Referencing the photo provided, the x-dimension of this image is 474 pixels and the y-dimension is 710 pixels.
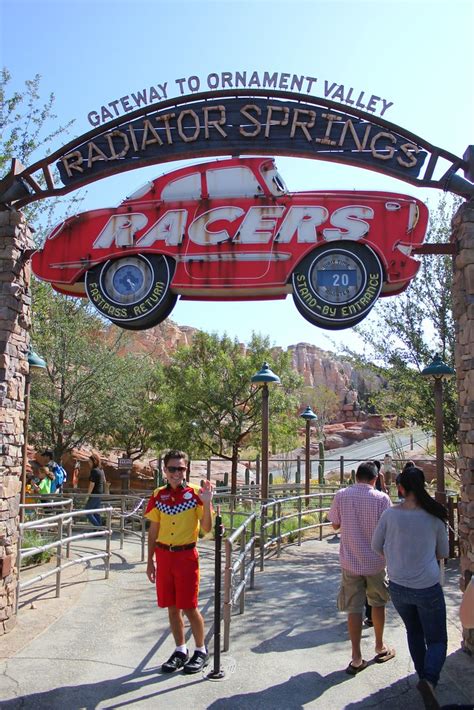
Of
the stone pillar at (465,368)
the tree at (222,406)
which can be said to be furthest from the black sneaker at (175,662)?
the tree at (222,406)

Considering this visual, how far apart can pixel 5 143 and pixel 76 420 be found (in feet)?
29.7

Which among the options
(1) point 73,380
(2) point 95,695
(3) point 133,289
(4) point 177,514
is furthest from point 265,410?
(1) point 73,380

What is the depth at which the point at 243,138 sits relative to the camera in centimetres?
686

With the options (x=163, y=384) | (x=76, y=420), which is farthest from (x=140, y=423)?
(x=76, y=420)

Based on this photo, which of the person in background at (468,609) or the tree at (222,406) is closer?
the person in background at (468,609)

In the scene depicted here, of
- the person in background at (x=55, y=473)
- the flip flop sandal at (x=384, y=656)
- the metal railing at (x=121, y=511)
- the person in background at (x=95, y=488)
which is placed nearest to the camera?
the flip flop sandal at (x=384, y=656)

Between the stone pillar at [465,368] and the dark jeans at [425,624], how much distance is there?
3.54ft

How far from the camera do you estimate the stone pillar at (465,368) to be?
5.28 meters

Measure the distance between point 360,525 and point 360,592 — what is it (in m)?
0.51

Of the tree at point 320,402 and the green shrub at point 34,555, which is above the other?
the tree at point 320,402

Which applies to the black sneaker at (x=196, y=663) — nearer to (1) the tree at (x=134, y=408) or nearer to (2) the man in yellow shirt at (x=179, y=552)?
(2) the man in yellow shirt at (x=179, y=552)

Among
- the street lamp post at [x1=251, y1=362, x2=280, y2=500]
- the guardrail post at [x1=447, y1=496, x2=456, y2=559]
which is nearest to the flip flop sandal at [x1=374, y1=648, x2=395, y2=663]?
the guardrail post at [x1=447, y1=496, x2=456, y2=559]

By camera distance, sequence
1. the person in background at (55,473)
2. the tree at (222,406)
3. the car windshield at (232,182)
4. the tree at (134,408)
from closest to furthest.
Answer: the car windshield at (232,182) → the person in background at (55,473) → the tree at (134,408) → the tree at (222,406)

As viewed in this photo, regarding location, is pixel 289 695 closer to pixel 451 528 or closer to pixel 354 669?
pixel 354 669
